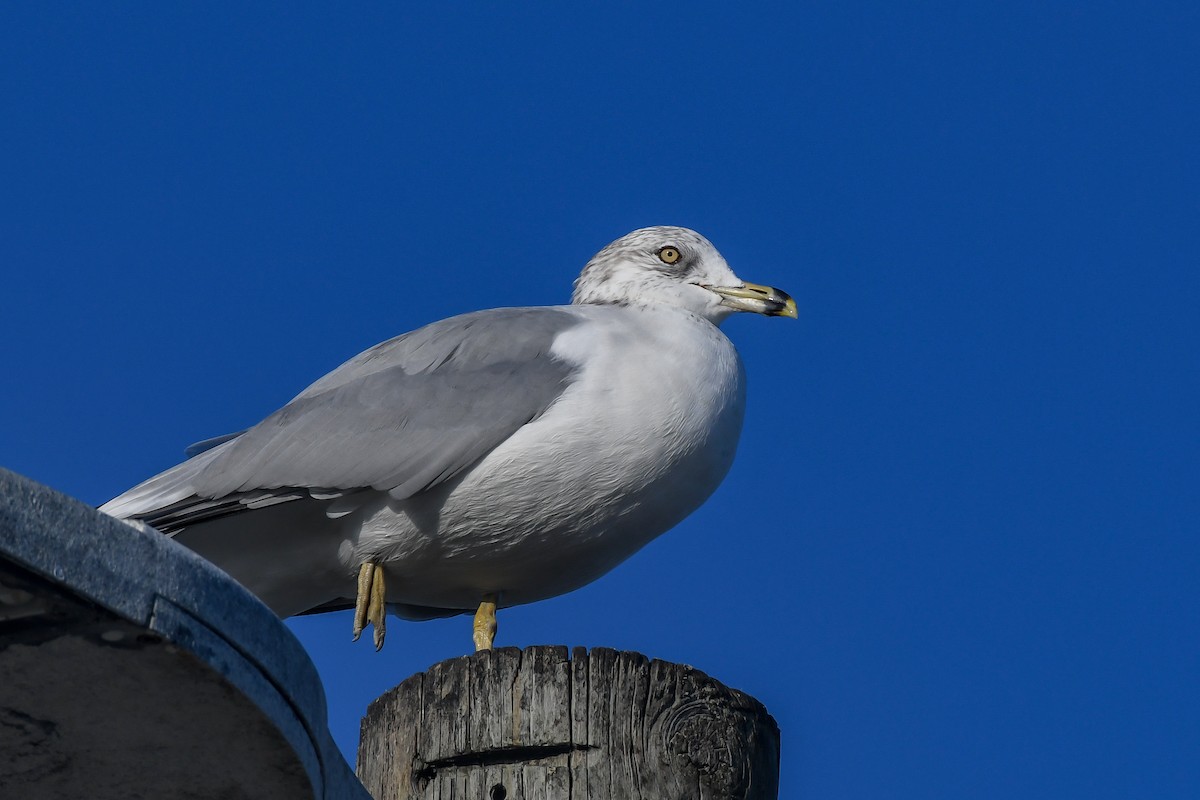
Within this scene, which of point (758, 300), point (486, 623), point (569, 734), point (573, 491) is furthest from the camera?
point (758, 300)

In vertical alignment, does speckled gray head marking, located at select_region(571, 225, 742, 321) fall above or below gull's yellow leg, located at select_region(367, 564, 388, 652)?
above

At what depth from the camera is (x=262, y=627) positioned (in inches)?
99.9

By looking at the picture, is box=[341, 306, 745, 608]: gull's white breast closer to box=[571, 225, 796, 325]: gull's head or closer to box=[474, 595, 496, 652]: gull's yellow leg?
box=[474, 595, 496, 652]: gull's yellow leg

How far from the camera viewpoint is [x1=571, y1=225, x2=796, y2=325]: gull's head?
7.89m

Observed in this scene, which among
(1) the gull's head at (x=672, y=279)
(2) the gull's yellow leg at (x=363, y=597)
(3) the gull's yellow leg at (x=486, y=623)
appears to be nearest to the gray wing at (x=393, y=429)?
(2) the gull's yellow leg at (x=363, y=597)

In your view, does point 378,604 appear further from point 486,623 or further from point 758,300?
point 758,300

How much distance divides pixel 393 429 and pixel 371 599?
0.65 meters

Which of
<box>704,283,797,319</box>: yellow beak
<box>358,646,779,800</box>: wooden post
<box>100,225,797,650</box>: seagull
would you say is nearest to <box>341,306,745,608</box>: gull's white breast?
<box>100,225,797,650</box>: seagull

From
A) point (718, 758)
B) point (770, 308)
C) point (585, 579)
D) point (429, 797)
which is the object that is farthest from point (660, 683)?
point (770, 308)

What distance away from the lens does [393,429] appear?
6.56 meters

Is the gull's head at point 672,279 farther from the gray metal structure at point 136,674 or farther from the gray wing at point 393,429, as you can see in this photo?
the gray metal structure at point 136,674

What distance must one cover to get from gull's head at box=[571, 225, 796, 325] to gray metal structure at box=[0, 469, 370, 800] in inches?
201

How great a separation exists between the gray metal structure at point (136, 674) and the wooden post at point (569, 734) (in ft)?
3.69

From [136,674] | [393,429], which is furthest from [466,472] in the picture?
[136,674]
